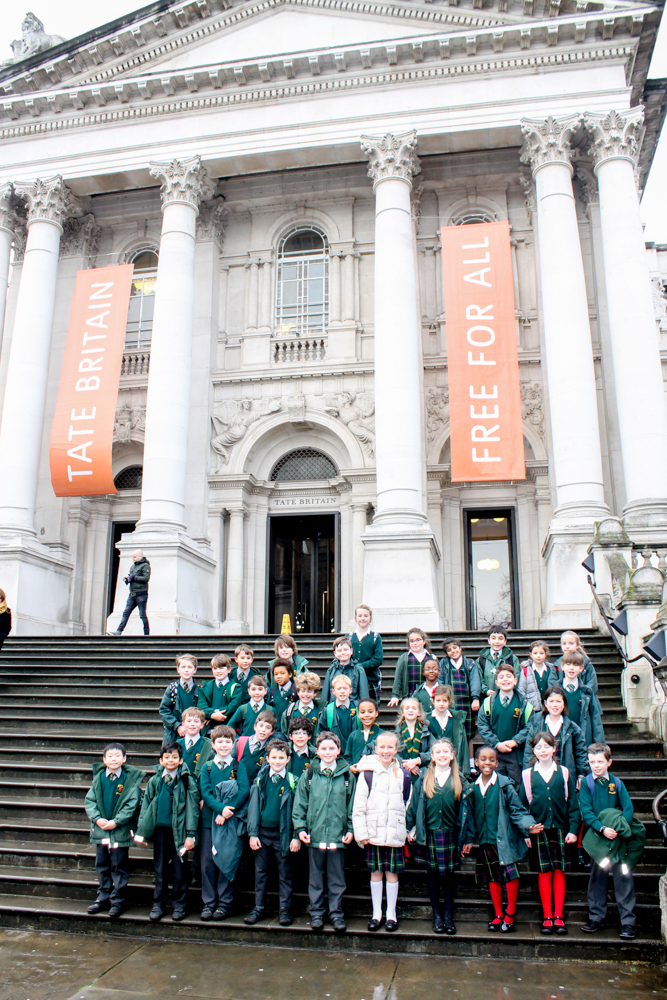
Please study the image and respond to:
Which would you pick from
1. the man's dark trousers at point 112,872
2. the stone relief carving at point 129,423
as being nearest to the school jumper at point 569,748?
the man's dark trousers at point 112,872

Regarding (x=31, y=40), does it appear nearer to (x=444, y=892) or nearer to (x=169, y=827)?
(x=169, y=827)

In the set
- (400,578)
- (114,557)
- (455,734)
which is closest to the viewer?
(455,734)

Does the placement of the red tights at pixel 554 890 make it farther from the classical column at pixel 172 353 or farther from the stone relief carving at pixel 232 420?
the stone relief carving at pixel 232 420

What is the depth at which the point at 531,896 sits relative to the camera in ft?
20.9

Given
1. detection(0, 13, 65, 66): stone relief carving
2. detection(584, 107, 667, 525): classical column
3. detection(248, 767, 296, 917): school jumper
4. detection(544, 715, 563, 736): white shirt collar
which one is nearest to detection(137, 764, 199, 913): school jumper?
detection(248, 767, 296, 917): school jumper

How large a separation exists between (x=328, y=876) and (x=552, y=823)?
1734mm

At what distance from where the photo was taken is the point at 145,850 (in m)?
7.27

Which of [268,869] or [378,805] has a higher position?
[378,805]

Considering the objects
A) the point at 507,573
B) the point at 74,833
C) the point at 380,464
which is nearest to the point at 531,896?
the point at 74,833

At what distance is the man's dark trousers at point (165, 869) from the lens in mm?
6332

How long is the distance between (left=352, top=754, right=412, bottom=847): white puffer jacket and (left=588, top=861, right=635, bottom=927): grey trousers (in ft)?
4.64

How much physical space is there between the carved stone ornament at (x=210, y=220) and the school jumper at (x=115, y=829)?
16.3 metres

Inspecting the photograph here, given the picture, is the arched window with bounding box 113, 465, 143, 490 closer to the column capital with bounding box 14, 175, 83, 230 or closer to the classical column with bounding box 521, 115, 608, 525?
the column capital with bounding box 14, 175, 83, 230

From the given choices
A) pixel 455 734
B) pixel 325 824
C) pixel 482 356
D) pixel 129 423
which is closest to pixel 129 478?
pixel 129 423
